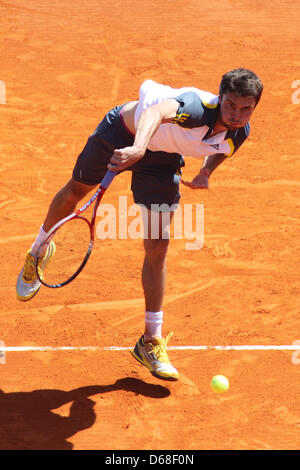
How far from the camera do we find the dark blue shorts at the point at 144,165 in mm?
5297

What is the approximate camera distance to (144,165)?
5.30 m

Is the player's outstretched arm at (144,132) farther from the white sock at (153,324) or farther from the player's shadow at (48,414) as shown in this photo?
the player's shadow at (48,414)

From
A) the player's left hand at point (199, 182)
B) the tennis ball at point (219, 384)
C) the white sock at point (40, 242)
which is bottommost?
the tennis ball at point (219, 384)

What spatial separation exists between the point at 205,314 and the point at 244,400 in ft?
3.87

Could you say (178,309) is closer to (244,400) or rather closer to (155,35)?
(244,400)

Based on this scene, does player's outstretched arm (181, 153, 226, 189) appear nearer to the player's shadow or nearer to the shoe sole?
the shoe sole

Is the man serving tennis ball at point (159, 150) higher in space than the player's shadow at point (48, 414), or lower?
higher

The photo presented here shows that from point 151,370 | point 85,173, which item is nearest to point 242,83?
point 85,173

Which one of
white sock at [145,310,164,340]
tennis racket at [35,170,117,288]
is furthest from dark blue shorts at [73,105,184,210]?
tennis racket at [35,170,117,288]

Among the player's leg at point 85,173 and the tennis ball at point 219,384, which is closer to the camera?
the tennis ball at point 219,384

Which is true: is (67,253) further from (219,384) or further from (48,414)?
(219,384)

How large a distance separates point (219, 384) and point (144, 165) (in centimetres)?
161

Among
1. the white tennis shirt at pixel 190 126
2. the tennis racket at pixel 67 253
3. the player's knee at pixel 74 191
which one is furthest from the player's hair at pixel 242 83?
the tennis racket at pixel 67 253

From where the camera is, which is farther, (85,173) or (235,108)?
(85,173)
